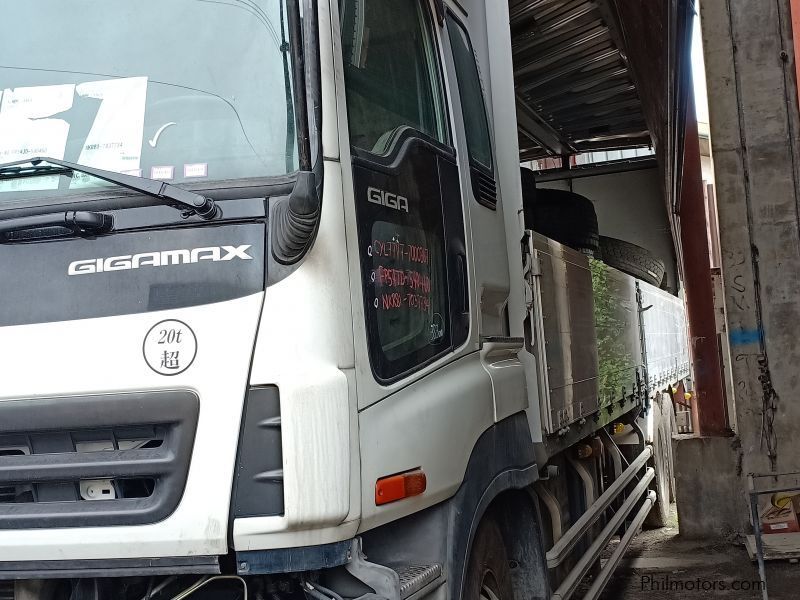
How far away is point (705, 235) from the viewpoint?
11.9 meters

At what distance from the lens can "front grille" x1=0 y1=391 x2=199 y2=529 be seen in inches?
99.2

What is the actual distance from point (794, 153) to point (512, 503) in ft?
7.45

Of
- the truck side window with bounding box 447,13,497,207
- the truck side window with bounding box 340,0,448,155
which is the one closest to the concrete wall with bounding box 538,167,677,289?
the truck side window with bounding box 447,13,497,207

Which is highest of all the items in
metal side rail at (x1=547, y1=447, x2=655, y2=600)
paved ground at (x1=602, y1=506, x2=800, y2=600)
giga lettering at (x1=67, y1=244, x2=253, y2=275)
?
giga lettering at (x1=67, y1=244, x2=253, y2=275)

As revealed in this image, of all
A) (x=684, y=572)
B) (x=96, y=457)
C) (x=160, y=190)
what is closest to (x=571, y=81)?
(x=684, y=572)

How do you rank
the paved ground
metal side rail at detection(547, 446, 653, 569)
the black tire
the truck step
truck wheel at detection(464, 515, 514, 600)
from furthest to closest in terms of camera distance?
the black tire < the paved ground < metal side rail at detection(547, 446, 653, 569) < truck wheel at detection(464, 515, 514, 600) < the truck step

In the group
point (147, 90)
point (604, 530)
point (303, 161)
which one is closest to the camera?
point (303, 161)

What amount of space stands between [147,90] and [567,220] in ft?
16.2

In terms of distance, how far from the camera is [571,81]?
7.98 m

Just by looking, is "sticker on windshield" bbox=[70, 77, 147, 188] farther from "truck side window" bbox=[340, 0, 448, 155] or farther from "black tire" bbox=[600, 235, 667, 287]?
"black tire" bbox=[600, 235, 667, 287]

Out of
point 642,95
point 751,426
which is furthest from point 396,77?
point 642,95

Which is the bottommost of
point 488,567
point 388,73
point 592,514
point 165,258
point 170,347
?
point 592,514

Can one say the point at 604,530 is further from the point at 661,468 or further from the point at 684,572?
the point at 661,468

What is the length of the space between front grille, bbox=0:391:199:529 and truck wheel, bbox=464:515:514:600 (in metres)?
1.18
